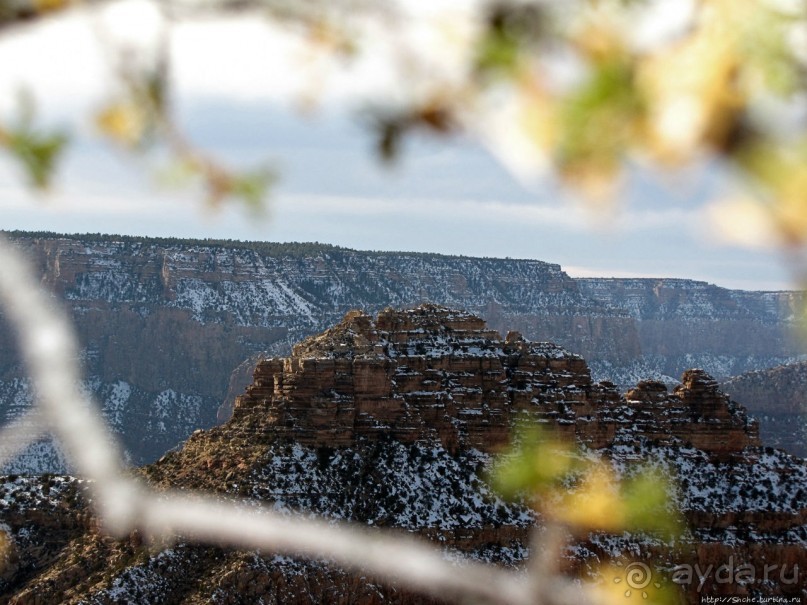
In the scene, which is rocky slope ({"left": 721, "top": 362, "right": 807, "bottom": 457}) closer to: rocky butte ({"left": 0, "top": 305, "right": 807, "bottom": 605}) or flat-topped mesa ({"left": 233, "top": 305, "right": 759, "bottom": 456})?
rocky butte ({"left": 0, "top": 305, "right": 807, "bottom": 605})

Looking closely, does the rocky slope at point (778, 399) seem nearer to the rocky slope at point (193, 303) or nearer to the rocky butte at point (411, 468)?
the rocky slope at point (193, 303)

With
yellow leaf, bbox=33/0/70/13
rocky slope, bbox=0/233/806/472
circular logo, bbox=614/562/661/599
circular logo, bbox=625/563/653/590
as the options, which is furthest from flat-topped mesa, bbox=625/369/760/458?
rocky slope, bbox=0/233/806/472

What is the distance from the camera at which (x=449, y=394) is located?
58.6 m

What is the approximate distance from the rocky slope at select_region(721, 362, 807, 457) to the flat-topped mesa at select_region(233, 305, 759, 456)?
73.3 m

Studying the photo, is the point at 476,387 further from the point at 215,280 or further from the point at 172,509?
the point at 215,280

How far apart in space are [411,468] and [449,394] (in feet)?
16.7

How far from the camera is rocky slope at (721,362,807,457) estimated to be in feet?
443

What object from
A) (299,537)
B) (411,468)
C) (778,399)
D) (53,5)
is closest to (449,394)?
(411,468)

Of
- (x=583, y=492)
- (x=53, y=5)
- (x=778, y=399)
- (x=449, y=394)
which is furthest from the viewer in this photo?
(x=778, y=399)

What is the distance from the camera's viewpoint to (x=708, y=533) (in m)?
58.7

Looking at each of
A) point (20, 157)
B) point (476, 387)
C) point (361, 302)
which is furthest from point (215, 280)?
point (20, 157)

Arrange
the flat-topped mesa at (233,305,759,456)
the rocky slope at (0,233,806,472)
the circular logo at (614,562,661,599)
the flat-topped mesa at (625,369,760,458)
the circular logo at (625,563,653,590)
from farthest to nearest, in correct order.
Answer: the rocky slope at (0,233,806,472)
the flat-topped mesa at (625,369,760,458)
the flat-topped mesa at (233,305,759,456)
the circular logo at (625,563,653,590)
the circular logo at (614,562,661,599)

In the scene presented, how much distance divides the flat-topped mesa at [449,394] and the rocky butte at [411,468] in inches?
4.0

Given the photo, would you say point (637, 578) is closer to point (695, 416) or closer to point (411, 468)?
point (411, 468)
